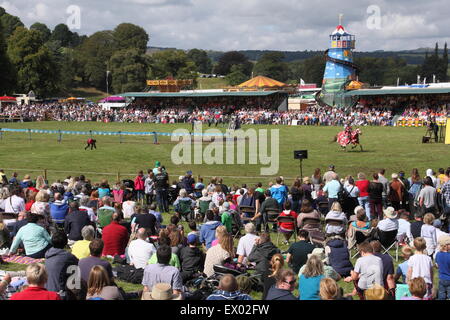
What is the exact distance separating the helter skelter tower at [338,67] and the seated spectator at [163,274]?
6761 cm

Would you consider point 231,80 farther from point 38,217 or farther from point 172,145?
point 38,217

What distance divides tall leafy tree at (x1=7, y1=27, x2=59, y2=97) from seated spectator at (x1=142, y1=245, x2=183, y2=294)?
299 ft

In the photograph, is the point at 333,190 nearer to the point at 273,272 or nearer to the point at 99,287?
the point at 273,272

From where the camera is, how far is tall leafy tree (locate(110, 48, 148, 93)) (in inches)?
4333

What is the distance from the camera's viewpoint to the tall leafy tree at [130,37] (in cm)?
13725

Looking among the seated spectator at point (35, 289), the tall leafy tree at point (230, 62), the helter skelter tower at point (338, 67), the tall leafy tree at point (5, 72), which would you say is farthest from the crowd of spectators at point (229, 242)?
the tall leafy tree at point (230, 62)

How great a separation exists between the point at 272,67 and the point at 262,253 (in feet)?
526

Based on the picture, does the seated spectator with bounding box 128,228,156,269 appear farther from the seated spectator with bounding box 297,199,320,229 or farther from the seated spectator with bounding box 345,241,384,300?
the seated spectator with bounding box 345,241,384,300

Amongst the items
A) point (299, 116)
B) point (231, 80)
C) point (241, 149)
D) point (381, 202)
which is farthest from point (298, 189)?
point (231, 80)

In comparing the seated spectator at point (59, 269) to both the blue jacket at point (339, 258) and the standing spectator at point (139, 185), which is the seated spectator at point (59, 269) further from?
the standing spectator at point (139, 185)

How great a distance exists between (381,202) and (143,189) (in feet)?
A: 25.2

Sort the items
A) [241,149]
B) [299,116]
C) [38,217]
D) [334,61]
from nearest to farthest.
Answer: [38,217] < [241,149] < [299,116] < [334,61]

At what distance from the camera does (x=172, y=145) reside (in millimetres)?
37875

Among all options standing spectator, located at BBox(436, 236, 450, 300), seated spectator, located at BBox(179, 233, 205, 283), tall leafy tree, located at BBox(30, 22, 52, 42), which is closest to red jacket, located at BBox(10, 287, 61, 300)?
seated spectator, located at BBox(179, 233, 205, 283)
